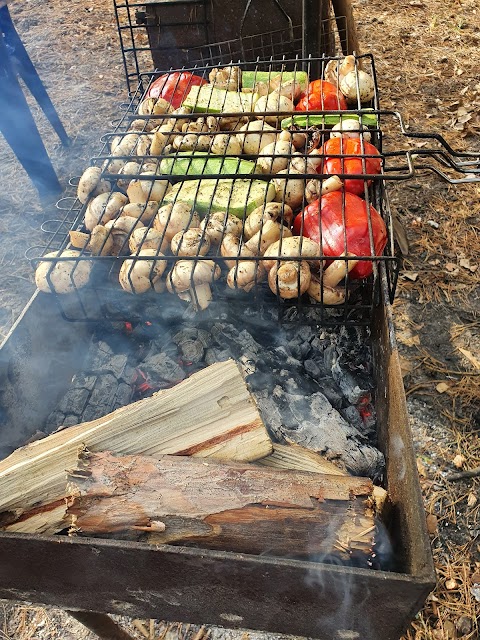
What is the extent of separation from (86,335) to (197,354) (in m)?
0.80

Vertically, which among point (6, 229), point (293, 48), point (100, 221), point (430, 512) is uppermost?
point (293, 48)

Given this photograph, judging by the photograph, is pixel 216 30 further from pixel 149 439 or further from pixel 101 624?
pixel 101 624

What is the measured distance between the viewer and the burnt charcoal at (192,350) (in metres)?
2.75

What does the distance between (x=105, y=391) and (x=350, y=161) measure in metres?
1.99

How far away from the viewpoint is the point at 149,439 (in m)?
2.04

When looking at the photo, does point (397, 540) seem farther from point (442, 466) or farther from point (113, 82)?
point (113, 82)

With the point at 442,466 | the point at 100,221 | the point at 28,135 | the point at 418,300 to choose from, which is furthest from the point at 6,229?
the point at 442,466

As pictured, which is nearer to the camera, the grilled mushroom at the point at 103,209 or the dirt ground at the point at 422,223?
the dirt ground at the point at 422,223

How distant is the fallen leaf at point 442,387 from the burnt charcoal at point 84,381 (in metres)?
2.35

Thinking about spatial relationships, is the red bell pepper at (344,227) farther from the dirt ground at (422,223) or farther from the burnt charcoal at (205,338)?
the dirt ground at (422,223)

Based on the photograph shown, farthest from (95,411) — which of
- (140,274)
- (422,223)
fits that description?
(422,223)

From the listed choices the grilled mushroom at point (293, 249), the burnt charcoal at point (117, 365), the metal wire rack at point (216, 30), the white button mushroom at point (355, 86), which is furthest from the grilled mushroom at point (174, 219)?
the metal wire rack at point (216, 30)

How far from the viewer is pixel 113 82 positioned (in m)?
7.61

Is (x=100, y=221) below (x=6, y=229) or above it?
above
